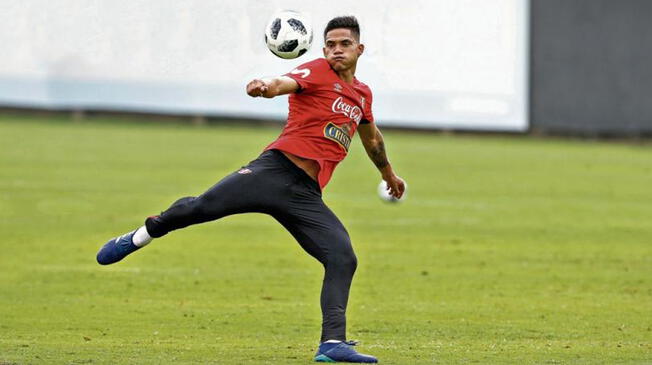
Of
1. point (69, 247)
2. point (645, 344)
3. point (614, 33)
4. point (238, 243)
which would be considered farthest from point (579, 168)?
point (645, 344)

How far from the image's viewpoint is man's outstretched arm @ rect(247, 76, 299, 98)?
8009 millimetres

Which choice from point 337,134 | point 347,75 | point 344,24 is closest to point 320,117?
point 337,134

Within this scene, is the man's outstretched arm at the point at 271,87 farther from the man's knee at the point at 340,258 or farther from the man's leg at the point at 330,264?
the man's knee at the point at 340,258

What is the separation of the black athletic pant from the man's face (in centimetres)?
73

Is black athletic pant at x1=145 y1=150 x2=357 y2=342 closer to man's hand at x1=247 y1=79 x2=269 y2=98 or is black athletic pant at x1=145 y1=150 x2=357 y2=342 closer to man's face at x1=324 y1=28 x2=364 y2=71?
man's face at x1=324 y1=28 x2=364 y2=71

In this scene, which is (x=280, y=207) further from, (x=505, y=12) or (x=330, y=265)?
(x=505, y=12)

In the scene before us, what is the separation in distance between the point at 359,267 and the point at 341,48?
6316 millimetres

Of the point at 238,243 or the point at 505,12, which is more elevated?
the point at 505,12

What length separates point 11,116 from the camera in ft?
112

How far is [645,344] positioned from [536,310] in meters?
2.06

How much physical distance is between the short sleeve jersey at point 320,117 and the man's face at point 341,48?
0.06 metres

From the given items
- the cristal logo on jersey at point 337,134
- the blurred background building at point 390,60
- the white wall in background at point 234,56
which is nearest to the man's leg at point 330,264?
the cristal logo on jersey at point 337,134

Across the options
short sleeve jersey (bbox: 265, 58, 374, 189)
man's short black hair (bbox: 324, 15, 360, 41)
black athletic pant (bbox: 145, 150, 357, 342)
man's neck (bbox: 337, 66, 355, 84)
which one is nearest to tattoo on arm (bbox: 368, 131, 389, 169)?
short sleeve jersey (bbox: 265, 58, 374, 189)

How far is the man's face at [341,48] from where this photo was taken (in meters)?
8.94
